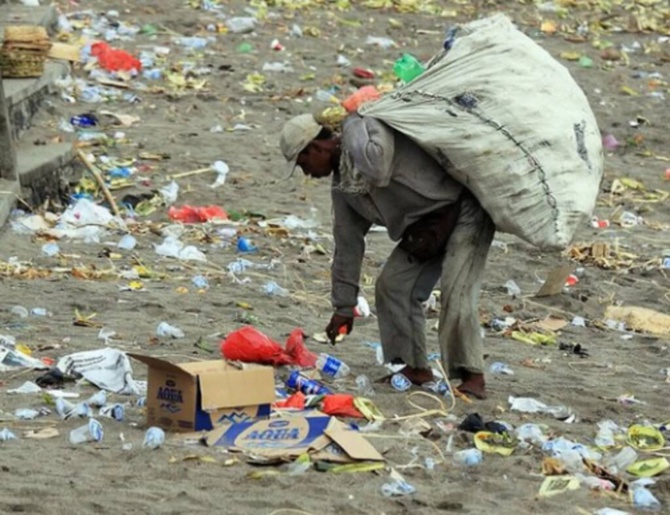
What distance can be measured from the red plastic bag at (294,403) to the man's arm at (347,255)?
1.82 ft

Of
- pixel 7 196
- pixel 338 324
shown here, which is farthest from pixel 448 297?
pixel 7 196

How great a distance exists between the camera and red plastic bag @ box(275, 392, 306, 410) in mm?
5828

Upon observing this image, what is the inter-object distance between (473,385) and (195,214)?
4042 millimetres

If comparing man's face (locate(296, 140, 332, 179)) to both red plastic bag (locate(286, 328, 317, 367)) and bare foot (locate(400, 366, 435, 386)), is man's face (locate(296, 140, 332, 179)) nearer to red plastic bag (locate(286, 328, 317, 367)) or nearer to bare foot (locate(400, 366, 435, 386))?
red plastic bag (locate(286, 328, 317, 367))

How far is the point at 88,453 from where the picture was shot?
5.23 metres

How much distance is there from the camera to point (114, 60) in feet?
43.2

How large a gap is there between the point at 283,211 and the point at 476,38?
436 centimetres

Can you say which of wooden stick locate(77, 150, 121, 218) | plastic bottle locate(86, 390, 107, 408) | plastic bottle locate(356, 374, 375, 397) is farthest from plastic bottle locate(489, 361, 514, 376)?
wooden stick locate(77, 150, 121, 218)

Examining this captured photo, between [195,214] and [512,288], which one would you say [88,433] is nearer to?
[512,288]

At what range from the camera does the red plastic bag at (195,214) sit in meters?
9.91

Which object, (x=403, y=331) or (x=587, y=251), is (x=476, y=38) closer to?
(x=403, y=331)

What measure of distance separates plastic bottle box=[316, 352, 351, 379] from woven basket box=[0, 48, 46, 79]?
16.2 feet

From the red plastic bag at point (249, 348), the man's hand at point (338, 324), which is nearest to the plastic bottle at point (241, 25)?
the man's hand at point (338, 324)

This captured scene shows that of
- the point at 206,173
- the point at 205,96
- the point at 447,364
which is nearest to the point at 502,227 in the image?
the point at 447,364
